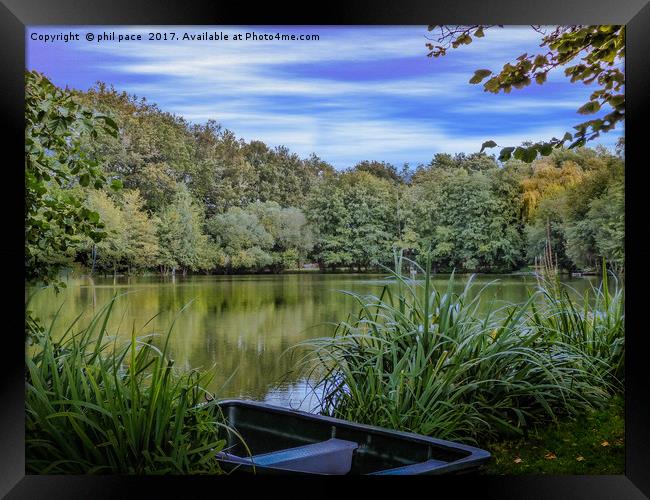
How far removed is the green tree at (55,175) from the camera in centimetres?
383

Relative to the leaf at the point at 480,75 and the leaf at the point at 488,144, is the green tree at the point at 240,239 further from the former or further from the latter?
the leaf at the point at 480,75

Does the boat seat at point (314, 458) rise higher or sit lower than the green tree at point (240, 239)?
lower

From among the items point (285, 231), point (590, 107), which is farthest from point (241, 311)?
point (590, 107)

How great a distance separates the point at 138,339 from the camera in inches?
155

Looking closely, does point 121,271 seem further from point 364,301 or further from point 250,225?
point 364,301

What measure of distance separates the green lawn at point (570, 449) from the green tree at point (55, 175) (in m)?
2.39

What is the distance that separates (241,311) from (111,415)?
3.19 ft

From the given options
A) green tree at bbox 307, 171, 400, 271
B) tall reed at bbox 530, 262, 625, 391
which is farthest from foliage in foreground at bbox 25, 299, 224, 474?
tall reed at bbox 530, 262, 625, 391

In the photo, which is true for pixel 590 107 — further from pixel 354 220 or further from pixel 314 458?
pixel 314 458

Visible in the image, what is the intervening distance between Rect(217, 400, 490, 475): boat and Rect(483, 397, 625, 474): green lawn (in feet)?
1.43

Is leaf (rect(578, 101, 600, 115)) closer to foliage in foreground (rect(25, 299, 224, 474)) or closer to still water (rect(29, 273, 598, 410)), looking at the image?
still water (rect(29, 273, 598, 410))

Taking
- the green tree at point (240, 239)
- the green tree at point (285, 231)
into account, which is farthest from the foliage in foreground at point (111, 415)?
the green tree at point (285, 231)
